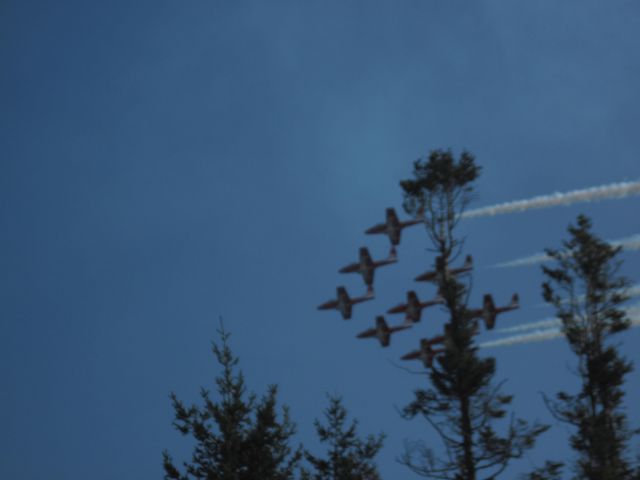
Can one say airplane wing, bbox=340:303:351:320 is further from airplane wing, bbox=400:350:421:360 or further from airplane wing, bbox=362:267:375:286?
airplane wing, bbox=400:350:421:360

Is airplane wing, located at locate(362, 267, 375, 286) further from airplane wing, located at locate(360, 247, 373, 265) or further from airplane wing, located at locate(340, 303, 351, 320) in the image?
airplane wing, located at locate(340, 303, 351, 320)

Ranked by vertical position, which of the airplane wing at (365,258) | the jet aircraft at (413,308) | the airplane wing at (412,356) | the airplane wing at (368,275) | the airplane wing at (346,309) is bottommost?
the airplane wing at (412,356)

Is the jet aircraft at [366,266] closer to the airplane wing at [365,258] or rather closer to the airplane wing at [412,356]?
the airplane wing at [365,258]

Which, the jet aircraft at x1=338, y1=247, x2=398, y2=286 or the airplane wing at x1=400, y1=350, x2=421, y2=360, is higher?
the jet aircraft at x1=338, y1=247, x2=398, y2=286

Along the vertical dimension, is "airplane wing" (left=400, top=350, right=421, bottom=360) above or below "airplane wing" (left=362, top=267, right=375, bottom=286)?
below

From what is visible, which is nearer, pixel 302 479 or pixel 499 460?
pixel 499 460

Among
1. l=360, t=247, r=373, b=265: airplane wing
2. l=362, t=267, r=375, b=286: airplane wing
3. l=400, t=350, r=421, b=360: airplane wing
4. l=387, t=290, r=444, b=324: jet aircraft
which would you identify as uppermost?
l=360, t=247, r=373, b=265: airplane wing

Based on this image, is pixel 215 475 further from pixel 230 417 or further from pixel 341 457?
pixel 341 457

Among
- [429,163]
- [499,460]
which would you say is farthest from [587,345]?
[429,163]

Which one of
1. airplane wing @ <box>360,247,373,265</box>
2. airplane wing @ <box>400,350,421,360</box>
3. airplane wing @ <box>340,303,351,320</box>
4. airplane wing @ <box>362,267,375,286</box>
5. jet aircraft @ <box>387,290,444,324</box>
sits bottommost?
airplane wing @ <box>400,350,421,360</box>

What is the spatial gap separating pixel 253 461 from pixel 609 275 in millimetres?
19952

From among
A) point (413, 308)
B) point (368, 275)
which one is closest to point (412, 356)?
point (413, 308)

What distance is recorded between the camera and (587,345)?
40.4 meters

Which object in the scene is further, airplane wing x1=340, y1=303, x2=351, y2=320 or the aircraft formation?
airplane wing x1=340, y1=303, x2=351, y2=320
